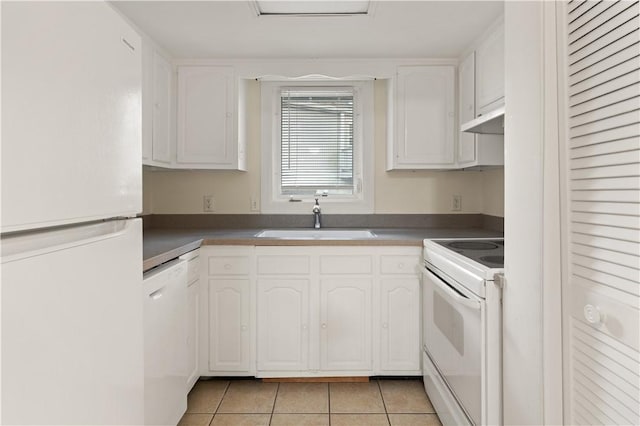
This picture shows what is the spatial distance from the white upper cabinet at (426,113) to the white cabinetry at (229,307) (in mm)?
1310

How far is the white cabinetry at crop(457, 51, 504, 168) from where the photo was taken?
2246 mm

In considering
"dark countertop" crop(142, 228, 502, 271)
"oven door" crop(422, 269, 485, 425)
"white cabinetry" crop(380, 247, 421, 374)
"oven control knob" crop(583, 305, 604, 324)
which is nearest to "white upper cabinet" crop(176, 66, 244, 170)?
"dark countertop" crop(142, 228, 502, 271)

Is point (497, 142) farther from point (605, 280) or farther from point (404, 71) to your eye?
point (605, 280)

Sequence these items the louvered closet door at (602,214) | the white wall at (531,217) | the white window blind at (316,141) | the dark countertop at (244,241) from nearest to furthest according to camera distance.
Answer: the louvered closet door at (602,214) → the white wall at (531,217) → the dark countertop at (244,241) → the white window blind at (316,141)

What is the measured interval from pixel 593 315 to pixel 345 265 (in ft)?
4.62

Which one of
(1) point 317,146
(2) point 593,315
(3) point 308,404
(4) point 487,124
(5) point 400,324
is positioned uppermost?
(1) point 317,146

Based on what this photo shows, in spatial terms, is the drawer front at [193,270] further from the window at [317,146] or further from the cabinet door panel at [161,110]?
the window at [317,146]

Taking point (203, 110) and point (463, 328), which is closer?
point (463, 328)

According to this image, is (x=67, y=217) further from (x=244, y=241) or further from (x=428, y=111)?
(x=428, y=111)

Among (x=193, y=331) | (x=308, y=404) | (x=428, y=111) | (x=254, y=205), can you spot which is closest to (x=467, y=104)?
(x=428, y=111)

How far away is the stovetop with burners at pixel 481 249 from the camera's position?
1.49 meters

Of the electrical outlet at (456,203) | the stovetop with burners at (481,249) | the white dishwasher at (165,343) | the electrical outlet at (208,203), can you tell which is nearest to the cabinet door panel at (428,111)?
the electrical outlet at (456,203)

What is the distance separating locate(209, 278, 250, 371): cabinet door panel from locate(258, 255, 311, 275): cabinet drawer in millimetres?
140

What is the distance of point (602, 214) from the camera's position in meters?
0.85
